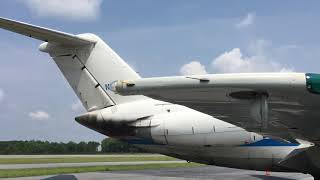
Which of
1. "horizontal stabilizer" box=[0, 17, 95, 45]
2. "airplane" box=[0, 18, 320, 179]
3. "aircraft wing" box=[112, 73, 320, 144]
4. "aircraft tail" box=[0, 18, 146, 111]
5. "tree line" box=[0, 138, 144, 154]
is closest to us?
"aircraft wing" box=[112, 73, 320, 144]

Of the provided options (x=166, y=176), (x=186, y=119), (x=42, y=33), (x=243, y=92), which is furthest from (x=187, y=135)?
(x=166, y=176)

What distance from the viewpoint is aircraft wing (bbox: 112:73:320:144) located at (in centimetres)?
517

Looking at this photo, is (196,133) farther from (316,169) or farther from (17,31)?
(17,31)

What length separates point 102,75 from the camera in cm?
1204

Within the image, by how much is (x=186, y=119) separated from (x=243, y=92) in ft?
16.8

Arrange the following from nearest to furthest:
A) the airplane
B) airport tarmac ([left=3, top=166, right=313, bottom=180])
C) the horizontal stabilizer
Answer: the airplane
the horizontal stabilizer
airport tarmac ([left=3, top=166, right=313, bottom=180])

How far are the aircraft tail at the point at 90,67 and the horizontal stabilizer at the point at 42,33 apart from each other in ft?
0.08

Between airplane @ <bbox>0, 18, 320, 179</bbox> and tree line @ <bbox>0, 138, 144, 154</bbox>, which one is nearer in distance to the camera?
airplane @ <bbox>0, 18, 320, 179</bbox>

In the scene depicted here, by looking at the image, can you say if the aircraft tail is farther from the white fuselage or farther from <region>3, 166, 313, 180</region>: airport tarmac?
<region>3, 166, 313, 180</region>: airport tarmac

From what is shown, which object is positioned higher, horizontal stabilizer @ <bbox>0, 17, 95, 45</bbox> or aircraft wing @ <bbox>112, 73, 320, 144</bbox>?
horizontal stabilizer @ <bbox>0, 17, 95, 45</bbox>

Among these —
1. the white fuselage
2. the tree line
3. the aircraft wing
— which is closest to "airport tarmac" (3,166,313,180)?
the white fuselage

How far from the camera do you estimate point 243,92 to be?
18.4 ft

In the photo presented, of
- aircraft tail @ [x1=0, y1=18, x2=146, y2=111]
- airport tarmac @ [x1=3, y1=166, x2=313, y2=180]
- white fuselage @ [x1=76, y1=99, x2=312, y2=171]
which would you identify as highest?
aircraft tail @ [x1=0, y1=18, x2=146, y2=111]

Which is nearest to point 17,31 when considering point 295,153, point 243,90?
point 243,90
